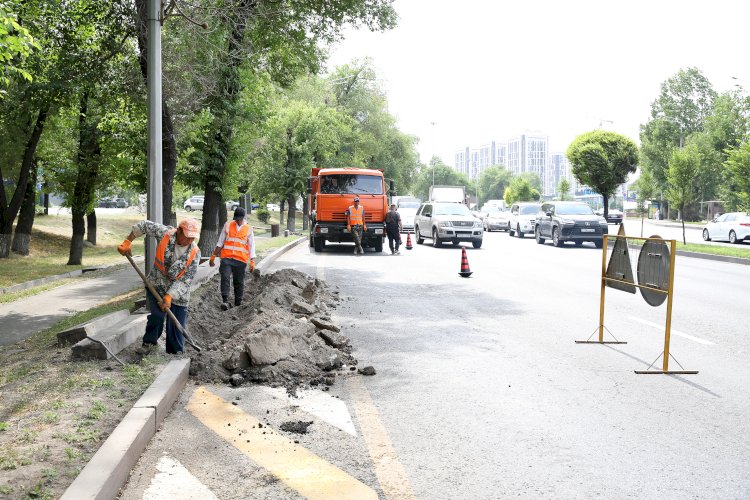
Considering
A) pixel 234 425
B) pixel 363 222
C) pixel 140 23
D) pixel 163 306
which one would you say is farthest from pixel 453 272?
pixel 234 425

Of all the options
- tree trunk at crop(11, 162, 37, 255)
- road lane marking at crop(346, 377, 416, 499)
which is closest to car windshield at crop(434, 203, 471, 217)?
tree trunk at crop(11, 162, 37, 255)

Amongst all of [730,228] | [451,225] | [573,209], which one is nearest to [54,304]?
[451,225]

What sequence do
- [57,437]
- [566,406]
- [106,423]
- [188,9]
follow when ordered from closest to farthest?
1. [57,437]
2. [106,423]
3. [566,406]
4. [188,9]

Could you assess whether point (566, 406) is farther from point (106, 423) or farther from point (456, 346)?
point (106, 423)

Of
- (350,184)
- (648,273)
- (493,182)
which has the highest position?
(493,182)

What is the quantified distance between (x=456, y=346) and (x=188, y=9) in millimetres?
11169

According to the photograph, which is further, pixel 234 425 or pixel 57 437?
pixel 234 425

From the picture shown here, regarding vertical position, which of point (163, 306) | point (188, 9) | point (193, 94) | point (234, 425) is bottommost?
point (234, 425)

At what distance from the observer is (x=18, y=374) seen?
6.92 m

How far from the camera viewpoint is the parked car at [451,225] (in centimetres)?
2823

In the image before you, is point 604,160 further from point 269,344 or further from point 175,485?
point 175,485

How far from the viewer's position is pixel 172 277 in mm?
7547

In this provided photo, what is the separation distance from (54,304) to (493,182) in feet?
565

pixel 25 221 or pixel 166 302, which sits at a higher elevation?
pixel 25 221
